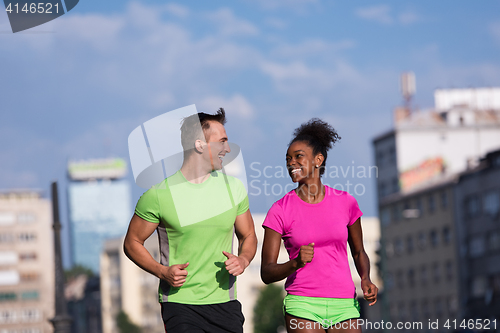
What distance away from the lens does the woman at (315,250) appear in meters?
6.11

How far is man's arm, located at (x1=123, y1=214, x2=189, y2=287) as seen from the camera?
5941 millimetres

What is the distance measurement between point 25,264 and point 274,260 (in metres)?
142

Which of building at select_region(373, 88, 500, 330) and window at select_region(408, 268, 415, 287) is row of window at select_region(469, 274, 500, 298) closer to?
building at select_region(373, 88, 500, 330)

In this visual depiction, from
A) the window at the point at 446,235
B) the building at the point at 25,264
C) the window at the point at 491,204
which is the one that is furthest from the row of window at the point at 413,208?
the building at the point at 25,264

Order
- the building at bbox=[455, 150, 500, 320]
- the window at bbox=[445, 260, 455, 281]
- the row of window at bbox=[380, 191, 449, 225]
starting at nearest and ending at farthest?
the building at bbox=[455, 150, 500, 320] → the window at bbox=[445, 260, 455, 281] → the row of window at bbox=[380, 191, 449, 225]

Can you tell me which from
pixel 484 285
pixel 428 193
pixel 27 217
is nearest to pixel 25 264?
pixel 27 217

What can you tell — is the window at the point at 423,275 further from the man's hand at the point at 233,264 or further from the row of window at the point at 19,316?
the man's hand at the point at 233,264

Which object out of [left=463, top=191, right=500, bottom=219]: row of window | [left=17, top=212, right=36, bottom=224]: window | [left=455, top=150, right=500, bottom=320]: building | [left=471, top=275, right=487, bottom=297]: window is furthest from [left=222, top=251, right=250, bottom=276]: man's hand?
[left=17, top=212, right=36, bottom=224]: window

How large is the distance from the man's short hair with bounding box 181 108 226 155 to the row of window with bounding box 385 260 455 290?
78.1 meters

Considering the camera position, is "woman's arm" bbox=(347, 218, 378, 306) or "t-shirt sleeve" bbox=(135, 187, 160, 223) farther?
"woman's arm" bbox=(347, 218, 378, 306)

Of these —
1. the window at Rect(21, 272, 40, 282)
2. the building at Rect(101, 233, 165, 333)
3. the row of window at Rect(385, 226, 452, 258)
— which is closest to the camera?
the row of window at Rect(385, 226, 452, 258)

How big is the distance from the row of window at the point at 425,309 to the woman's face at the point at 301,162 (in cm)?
7594

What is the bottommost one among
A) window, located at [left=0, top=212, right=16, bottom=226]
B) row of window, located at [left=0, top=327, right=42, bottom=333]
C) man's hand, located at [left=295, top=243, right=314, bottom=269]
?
row of window, located at [left=0, top=327, right=42, bottom=333]

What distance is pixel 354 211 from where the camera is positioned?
6.39 metres
